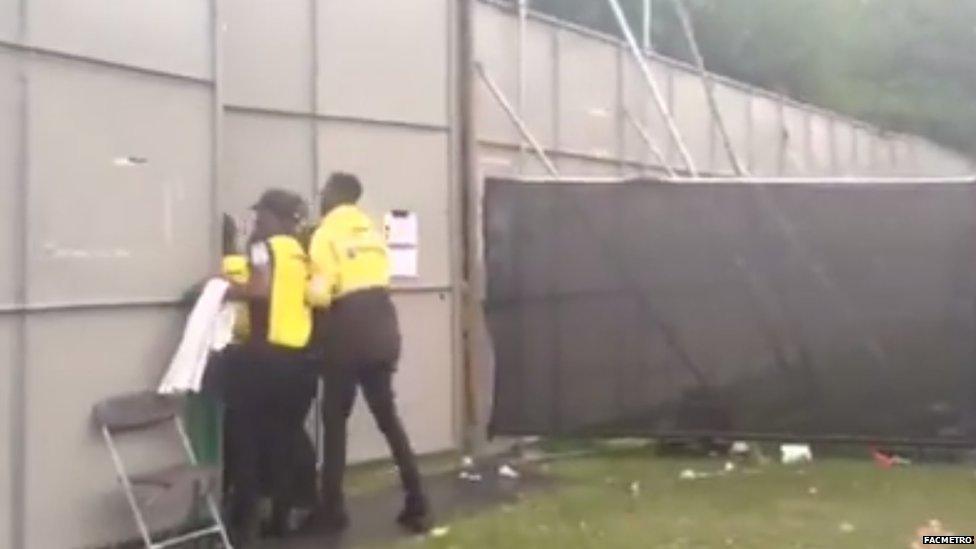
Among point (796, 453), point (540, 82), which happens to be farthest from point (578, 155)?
point (796, 453)

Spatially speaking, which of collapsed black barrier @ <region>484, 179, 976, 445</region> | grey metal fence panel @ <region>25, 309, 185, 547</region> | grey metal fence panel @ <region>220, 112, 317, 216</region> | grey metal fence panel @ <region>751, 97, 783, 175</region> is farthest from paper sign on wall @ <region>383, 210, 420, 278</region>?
grey metal fence panel @ <region>751, 97, 783, 175</region>

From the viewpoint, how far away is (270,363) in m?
9.21

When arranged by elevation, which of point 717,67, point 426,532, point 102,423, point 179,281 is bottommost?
point 426,532

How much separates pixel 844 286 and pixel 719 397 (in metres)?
1.17

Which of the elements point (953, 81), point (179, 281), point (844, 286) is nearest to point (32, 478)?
point (179, 281)

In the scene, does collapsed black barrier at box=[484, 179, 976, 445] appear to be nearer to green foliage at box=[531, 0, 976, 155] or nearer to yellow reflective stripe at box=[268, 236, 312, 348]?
yellow reflective stripe at box=[268, 236, 312, 348]

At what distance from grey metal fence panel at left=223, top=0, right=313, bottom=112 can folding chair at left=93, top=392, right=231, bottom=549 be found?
2576 mm

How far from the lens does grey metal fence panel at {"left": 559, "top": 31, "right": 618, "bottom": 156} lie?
607 inches

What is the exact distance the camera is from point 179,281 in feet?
30.2

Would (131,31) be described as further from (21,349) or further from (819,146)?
(819,146)

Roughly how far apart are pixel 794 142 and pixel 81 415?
19.0m

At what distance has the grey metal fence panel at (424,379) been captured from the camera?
12406mm

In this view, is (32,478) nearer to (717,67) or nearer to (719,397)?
(719,397)

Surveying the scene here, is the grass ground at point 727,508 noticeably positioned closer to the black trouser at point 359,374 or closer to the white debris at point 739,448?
the white debris at point 739,448
